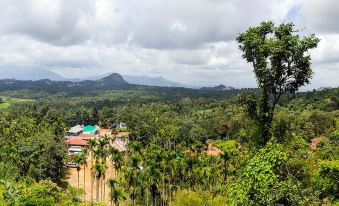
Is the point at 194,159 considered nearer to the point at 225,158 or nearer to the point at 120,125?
the point at 225,158

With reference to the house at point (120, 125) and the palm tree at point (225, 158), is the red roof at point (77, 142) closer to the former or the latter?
the house at point (120, 125)

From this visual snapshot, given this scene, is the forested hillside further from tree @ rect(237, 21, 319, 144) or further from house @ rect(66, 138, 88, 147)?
house @ rect(66, 138, 88, 147)

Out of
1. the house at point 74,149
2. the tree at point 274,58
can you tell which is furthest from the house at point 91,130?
the tree at point 274,58

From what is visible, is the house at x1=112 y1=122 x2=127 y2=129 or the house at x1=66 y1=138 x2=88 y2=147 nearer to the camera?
the house at x1=66 y1=138 x2=88 y2=147

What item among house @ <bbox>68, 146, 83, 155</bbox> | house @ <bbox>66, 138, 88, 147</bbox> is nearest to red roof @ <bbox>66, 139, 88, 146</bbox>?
house @ <bbox>66, 138, 88, 147</bbox>

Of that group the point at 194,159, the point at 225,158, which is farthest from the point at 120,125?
the point at 225,158

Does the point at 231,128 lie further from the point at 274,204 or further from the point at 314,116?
the point at 274,204

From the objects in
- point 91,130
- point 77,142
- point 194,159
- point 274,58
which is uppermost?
point 274,58
